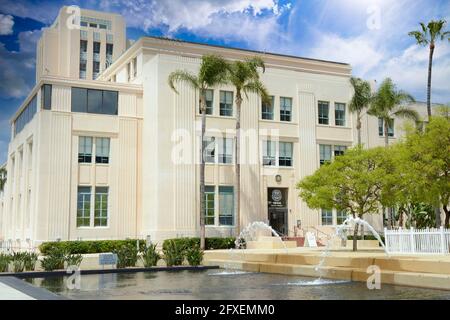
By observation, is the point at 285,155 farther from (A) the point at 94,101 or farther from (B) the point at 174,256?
(B) the point at 174,256

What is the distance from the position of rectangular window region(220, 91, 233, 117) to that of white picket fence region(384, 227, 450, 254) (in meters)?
17.1

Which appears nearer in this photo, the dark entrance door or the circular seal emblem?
the dark entrance door

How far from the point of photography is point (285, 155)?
1732 inches

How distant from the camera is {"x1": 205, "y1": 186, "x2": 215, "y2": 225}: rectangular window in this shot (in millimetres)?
40281

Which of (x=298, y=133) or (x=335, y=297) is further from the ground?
(x=298, y=133)

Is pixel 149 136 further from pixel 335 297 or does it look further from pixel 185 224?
pixel 335 297

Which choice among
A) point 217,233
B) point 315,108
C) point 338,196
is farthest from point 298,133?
point 338,196

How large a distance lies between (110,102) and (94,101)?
1122 millimetres

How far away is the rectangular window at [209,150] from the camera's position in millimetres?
40875

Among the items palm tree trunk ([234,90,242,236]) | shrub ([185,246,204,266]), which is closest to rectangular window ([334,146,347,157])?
palm tree trunk ([234,90,242,236])

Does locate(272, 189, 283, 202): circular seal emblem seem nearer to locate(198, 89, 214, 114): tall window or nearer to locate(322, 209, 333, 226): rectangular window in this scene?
locate(322, 209, 333, 226): rectangular window
